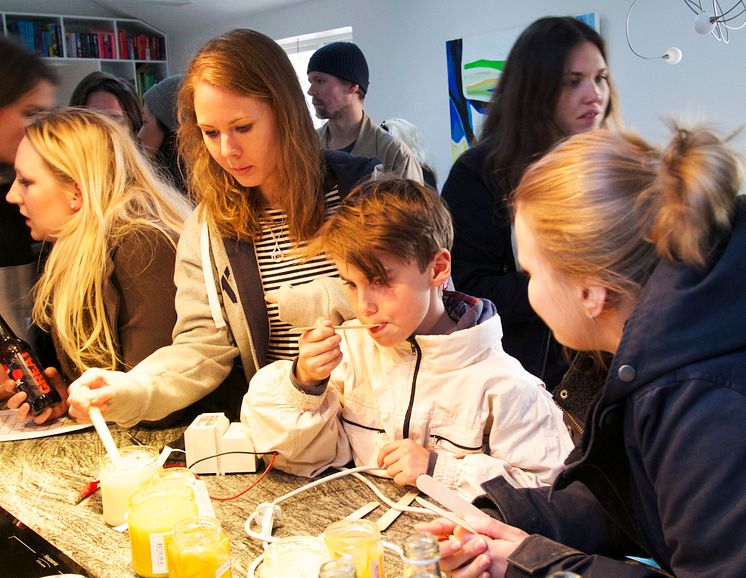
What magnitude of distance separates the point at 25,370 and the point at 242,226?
59 centimetres

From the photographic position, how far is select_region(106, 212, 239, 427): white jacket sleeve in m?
1.58

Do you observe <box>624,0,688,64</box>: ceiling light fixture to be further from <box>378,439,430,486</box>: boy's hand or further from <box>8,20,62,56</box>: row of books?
<box>8,20,62,56</box>: row of books

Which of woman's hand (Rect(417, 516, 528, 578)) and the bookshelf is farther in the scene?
the bookshelf

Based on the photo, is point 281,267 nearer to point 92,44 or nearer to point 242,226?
point 242,226

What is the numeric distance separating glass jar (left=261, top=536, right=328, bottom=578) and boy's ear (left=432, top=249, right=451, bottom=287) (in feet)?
1.91

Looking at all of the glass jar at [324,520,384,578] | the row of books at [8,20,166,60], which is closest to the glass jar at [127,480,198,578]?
the glass jar at [324,520,384,578]

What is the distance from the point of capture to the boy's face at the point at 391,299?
4.65 ft

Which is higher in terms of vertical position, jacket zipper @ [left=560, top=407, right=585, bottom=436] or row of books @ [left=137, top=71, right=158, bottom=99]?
row of books @ [left=137, top=71, right=158, bottom=99]

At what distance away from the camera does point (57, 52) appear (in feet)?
23.3

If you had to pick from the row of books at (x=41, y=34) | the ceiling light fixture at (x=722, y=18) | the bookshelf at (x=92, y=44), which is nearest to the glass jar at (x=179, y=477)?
the ceiling light fixture at (x=722, y=18)

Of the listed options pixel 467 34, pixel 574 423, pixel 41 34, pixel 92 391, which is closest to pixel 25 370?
pixel 92 391

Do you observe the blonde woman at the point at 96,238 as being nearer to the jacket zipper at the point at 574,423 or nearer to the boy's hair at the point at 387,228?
the boy's hair at the point at 387,228

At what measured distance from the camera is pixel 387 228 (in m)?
1.43

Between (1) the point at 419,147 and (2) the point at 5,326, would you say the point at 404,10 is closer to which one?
(1) the point at 419,147
